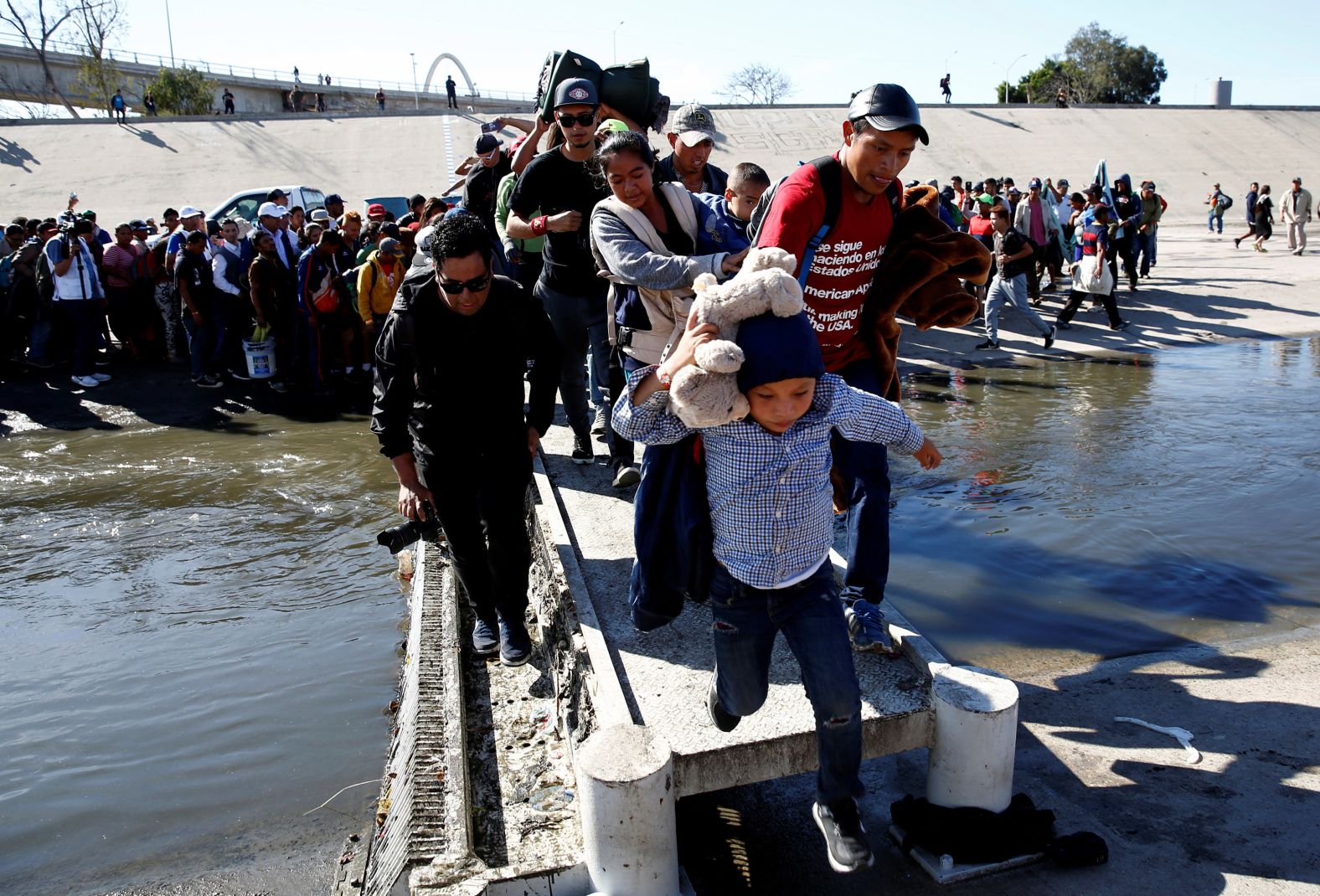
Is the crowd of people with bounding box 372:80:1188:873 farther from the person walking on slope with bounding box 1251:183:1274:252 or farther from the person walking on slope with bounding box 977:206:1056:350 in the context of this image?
the person walking on slope with bounding box 1251:183:1274:252

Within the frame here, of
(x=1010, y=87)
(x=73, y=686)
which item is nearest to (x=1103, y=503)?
(x=73, y=686)

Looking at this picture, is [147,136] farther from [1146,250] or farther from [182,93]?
[1146,250]

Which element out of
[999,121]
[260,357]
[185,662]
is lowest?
[185,662]

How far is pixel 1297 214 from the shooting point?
20484 mm

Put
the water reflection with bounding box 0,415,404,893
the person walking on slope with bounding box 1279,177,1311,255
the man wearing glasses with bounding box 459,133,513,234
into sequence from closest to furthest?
the water reflection with bounding box 0,415,404,893
the man wearing glasses with bounding box 459,133,513,234
the person walking on slope with bounding box 1279,177,1311,255

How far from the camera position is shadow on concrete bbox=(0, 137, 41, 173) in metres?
33.5

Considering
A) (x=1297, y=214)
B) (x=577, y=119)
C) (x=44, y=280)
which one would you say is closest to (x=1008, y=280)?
(x=577, y=119)

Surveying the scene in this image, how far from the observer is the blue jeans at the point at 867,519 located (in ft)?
11.8

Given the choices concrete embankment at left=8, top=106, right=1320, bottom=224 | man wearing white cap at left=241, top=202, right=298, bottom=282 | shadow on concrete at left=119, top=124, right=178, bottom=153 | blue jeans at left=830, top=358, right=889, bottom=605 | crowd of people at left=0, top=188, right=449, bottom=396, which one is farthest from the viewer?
shadow on concrete at left=119, top=124, right=178, bottom=153

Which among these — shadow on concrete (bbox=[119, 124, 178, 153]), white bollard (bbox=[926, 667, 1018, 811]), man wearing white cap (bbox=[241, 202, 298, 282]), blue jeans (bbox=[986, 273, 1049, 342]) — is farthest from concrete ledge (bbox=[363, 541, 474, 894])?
shadow on concrete (bbox=[119, 124, 178, 153])

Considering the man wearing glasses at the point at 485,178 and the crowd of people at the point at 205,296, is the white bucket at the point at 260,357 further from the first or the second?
the man wearing glasses at the point at 485,178

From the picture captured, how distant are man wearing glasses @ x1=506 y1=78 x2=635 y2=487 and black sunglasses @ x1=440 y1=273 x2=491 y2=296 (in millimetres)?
1323

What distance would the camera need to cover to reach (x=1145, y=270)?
17.2 m

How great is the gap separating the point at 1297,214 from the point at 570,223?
21091 millimetres
